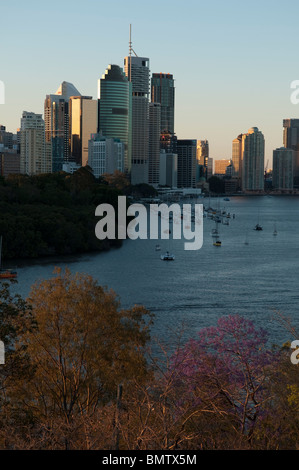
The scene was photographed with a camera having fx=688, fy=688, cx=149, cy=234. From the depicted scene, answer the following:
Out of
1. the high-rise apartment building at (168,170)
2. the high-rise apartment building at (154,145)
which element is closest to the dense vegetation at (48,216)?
the high-rise apartment building at (154,145)

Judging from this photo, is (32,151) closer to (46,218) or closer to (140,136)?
(140,136)

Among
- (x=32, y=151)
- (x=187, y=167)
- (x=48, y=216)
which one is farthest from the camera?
(x=187, y=167)

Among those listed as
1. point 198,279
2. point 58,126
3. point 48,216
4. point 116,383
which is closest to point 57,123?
point 58,126

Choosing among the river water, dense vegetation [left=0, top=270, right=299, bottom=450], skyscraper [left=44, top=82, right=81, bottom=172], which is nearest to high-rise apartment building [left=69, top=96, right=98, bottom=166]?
skyscraper [left=44, top=82, right=81, bottom=172]

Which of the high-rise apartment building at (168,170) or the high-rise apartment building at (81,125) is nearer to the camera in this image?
the high-rise apartment building at (81,125)

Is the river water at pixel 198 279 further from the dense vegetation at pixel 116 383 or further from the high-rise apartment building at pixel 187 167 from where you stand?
the high-rise apartment building at pixel 187 167

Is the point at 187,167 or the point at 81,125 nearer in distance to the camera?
the point at 81,125
